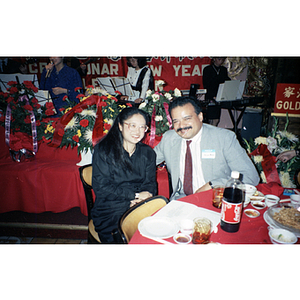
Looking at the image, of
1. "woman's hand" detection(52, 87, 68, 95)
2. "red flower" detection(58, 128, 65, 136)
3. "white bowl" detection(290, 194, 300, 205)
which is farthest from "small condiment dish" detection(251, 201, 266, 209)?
"woman's hand" detection(52, 87, 68, 95)

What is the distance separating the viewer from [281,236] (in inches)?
37.7

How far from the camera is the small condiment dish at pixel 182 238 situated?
98 cm

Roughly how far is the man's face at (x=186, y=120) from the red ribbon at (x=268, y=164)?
65cm

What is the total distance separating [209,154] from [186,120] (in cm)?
38

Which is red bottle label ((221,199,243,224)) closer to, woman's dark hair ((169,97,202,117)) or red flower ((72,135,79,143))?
woman's dark hair ((169,97,202,117))

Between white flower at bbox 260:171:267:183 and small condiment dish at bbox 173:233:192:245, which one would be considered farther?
white flower at bbox 260:171:267:183

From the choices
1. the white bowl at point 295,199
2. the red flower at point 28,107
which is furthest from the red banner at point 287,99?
the red flower at point 28,107

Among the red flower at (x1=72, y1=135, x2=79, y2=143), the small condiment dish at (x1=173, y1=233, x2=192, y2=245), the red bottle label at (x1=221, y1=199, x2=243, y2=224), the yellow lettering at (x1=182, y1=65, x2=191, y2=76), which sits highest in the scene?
the yellow lettering at (x1=182, y1=65, x2=191, y2=76)

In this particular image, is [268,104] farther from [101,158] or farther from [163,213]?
[101,158]

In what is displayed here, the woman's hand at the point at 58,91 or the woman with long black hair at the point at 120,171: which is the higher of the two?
the woman's hand at the point at 58,91

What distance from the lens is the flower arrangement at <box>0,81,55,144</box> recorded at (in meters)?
1.82

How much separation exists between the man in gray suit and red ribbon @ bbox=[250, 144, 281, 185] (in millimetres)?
227

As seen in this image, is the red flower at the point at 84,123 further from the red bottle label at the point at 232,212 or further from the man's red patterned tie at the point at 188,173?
the red bottle label at the point at 232,212

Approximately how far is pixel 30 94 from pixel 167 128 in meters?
1.40
